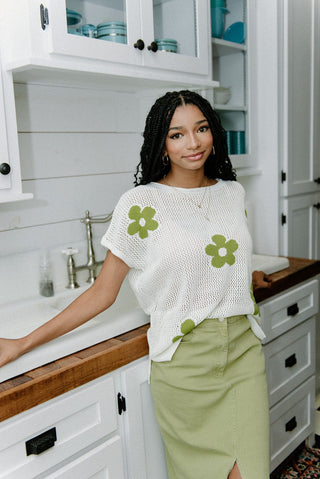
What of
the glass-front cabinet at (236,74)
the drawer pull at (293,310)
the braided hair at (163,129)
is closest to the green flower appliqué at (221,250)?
the braided hair at (163,129)

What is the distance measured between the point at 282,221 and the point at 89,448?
1.52 metres

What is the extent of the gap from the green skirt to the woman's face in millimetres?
449

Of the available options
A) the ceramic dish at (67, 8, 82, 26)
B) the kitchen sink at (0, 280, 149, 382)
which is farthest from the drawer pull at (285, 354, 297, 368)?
the ceramic dish at (67, 8, 82, 26)

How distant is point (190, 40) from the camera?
180 cm

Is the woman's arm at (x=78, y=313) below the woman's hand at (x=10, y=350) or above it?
above

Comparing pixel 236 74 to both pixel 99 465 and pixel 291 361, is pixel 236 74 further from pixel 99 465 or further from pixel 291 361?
pixel 99 465

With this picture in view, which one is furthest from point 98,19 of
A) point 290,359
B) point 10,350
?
point 290,359

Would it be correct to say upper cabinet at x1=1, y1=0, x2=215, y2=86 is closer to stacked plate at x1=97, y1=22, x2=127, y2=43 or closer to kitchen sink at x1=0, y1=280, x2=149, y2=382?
stacked plate at x1=97, y1=22, x2=127, y2=43

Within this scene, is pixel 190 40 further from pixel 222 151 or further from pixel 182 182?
pixel 182 182

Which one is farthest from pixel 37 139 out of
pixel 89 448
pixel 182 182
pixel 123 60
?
pixel 89 448

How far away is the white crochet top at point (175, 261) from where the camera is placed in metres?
1.35

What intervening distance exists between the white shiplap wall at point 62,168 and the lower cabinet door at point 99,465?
60 centimetres

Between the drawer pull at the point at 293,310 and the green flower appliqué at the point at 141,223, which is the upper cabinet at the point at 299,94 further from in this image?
the green flower appliqué at the point at 141,223

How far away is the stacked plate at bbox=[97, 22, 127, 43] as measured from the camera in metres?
1.50
